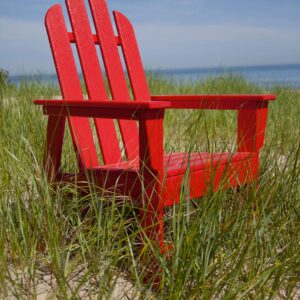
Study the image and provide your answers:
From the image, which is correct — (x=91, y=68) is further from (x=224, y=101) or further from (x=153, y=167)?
(x=153, y=167)

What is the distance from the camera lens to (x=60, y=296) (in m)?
1.78

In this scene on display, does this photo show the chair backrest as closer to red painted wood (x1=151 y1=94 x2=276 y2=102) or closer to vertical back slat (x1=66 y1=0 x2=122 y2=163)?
vertical back slat (x1=66 y1=0 x2=122 y2=163)

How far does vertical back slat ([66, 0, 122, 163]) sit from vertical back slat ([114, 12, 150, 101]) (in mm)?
263

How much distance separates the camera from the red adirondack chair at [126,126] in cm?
216

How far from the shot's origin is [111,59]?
126 inches

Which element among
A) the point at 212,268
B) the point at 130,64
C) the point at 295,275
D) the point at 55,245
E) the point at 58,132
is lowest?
the point at 295,275

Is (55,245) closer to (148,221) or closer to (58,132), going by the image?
(148,221)

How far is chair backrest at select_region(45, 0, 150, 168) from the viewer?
2738 mm

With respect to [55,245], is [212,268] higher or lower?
lower

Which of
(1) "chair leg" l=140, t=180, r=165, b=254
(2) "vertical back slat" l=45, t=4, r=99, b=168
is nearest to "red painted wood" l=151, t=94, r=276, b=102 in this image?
(2) "vertical back slat" l=45, t=4, r=99, b=168

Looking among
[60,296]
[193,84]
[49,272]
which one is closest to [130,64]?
[49,272]

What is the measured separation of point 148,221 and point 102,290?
49 cm

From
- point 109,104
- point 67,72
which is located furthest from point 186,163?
point 67,72

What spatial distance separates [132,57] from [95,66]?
1.13 ft
